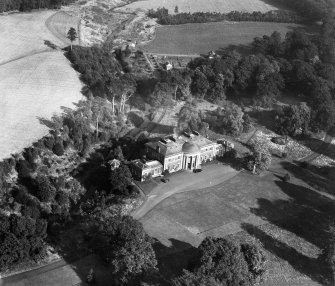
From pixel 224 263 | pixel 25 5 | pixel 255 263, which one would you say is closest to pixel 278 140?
pixel 255 263

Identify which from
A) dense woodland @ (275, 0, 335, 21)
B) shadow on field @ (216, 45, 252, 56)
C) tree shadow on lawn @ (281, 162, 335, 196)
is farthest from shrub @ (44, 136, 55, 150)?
dense woodland @ (275, 0, 335, 21)

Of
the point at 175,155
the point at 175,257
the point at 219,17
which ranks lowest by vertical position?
the point at 175,257

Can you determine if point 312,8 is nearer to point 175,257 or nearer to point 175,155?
point 175,155

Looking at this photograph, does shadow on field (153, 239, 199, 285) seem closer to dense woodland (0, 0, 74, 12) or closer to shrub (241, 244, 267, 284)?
shrub (241, 244, 267, 284)

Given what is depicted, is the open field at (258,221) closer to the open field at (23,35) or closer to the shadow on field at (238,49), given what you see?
the shadow on field at (238,49)

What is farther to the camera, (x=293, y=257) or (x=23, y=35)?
(x=23, y=35)

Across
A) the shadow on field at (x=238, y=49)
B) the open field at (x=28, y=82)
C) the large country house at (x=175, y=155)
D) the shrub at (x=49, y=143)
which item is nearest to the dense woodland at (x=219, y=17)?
the shadow on field at (x=238, y=49)
